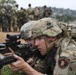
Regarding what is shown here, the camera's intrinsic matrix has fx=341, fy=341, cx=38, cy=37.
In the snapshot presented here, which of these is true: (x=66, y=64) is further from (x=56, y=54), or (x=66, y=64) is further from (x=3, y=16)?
(x=3, y=16)

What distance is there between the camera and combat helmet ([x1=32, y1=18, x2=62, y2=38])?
4516 mm

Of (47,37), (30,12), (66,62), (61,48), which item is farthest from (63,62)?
(30,12)

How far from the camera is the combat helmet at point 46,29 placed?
452 centimetres

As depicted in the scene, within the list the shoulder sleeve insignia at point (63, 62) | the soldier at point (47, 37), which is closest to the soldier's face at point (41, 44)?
the soldier at point (47, 37)

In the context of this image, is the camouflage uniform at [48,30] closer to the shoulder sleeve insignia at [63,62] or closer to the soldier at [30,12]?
the shoulder sleeve insignia at [63,62]

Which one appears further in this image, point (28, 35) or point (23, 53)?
point (28, 35)

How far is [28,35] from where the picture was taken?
5.09 m

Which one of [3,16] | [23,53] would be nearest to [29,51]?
[23,53]

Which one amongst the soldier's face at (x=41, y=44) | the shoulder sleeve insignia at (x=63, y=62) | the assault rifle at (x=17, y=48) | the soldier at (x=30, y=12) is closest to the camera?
the shoulder sleeve insignia at (x=63, y=62)

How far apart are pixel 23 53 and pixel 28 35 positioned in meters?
0.77

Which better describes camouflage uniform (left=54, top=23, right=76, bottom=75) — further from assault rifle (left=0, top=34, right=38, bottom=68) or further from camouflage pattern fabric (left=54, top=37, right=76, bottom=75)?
assault rifle (left=0, top=34, right=38, bottom=68)

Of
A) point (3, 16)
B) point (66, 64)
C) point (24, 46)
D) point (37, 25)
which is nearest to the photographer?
point (66, 64)

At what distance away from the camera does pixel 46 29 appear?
4.59 metres

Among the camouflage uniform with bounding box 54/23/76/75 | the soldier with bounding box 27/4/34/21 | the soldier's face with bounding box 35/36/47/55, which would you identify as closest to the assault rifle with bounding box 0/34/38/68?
the soldier's face with bounding box 35/36/47/55
